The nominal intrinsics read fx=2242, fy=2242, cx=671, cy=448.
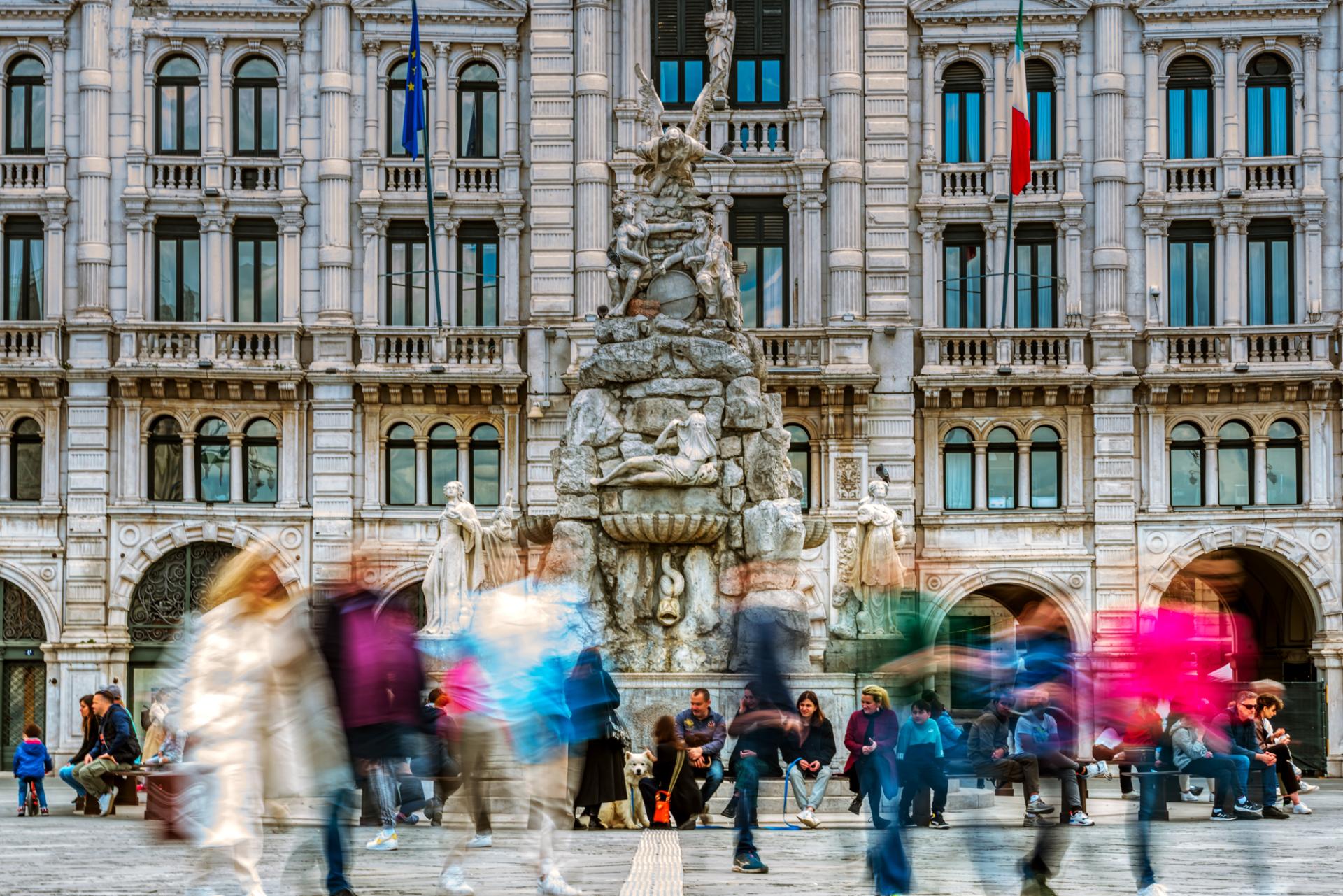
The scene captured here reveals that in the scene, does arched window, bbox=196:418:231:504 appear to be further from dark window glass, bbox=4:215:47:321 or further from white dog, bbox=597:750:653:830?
white dog, bbox=597:750:653:830

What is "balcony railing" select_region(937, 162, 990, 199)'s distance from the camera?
1730 inches

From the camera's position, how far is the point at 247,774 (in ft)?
42.9

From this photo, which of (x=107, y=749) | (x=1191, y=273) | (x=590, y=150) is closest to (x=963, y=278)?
(x=1191, y=273)

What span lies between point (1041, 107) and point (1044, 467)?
7.14 meters

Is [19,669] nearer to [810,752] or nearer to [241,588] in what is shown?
[810,752]

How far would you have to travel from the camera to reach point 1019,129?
1638 inches

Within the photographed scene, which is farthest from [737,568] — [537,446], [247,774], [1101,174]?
[1101,174]

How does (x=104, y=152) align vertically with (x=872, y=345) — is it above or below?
above

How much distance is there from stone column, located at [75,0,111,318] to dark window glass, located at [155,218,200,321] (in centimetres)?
101

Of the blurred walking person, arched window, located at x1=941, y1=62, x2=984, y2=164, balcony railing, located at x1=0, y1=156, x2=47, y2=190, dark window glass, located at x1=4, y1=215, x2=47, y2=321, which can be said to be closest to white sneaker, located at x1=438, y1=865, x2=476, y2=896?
Result: the blurred walking person

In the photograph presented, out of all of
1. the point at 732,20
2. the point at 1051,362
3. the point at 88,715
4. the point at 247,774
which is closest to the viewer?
the point at 247,774

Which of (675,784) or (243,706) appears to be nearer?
(243,706)

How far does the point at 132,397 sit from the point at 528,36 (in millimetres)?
10437

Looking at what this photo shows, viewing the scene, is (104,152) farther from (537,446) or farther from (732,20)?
(732,20)
